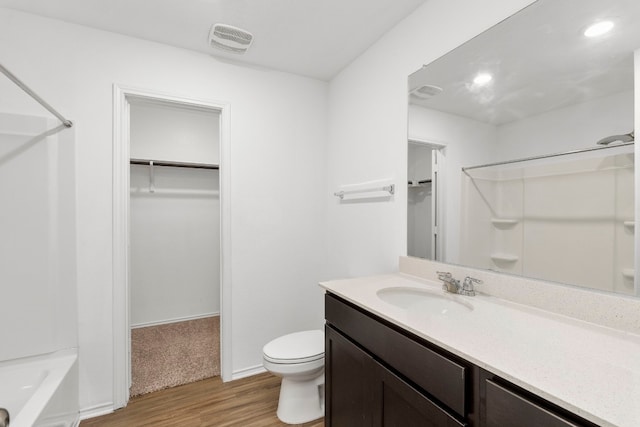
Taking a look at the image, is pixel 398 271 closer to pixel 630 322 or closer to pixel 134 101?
pixel 630 322

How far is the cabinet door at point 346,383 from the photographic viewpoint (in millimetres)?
1198

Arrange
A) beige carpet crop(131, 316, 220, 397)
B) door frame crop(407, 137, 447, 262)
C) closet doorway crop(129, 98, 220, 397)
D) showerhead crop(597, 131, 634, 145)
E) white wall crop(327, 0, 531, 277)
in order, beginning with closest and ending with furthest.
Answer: showerhead crop(597, 131, 634, 145)
white wall crop(327, 0, 531, 277)
door frame crop(407, 137, 447, 262)
beige carpet crop(131, 316, 220, 397)
closet doorway crop(129, 98, 220, 397)

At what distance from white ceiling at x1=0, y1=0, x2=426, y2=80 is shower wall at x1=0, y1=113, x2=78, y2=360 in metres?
0.69

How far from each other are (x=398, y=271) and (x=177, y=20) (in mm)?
2041

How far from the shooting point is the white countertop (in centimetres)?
58

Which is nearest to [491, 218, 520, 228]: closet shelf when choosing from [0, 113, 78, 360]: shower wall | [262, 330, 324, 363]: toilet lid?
[262, 330, 324, 363]: toilet lid

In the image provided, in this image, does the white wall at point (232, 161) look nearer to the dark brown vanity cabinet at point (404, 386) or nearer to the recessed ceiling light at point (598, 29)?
the dark brown vanity cabinet at point (404, 386)

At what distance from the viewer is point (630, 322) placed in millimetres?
899

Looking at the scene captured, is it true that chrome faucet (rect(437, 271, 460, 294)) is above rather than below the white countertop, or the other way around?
above

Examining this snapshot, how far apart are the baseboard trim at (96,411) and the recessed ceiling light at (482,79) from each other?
2.83m

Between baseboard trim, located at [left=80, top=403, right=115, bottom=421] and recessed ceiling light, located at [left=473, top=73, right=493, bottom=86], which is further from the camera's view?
baseboard trim, located at [left=80, top=403, right=115, bottom=421]

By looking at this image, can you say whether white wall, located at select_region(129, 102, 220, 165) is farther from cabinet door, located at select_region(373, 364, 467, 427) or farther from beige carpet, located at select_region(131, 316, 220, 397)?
cabinet door, located at select_region(373, 364, 467, 427)

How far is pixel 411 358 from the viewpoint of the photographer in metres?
0.97

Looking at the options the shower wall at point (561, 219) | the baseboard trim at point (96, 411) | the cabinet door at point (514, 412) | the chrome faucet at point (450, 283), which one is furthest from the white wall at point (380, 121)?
the baseboard trim at point (96, 411)
